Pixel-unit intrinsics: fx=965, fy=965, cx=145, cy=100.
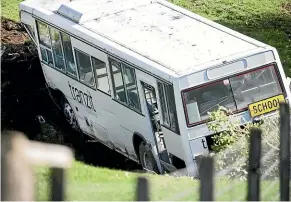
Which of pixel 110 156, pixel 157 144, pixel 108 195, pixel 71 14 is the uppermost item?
pixel 108 195

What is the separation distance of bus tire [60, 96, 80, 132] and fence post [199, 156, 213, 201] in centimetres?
1217

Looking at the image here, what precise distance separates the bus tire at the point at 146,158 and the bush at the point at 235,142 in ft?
5.03

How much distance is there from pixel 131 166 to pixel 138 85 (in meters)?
1.66

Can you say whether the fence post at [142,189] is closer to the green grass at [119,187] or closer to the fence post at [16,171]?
the fence post at [16,171]

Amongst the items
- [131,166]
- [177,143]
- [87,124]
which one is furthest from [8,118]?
[177,143]

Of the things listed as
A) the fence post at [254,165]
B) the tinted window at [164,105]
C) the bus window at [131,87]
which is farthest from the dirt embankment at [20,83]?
the fence post at [254,165]

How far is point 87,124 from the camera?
16484 mm

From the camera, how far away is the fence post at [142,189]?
452cm

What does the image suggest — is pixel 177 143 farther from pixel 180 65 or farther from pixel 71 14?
Answer: pixel 71 14

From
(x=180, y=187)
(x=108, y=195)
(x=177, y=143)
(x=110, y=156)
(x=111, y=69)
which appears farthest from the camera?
(x=110, y=156)

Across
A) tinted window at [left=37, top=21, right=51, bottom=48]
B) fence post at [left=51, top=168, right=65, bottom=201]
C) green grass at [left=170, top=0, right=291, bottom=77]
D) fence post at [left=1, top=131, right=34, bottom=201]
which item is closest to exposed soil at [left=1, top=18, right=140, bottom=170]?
tinted window at [left=37, top=21, right=51, bottom=48]

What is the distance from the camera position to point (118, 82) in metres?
15.1

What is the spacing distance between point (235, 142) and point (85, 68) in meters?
4.45

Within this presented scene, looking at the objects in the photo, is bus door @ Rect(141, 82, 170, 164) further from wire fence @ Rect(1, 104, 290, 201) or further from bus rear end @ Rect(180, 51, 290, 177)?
wire fence @ Rect(1, 104, 290, 201)
